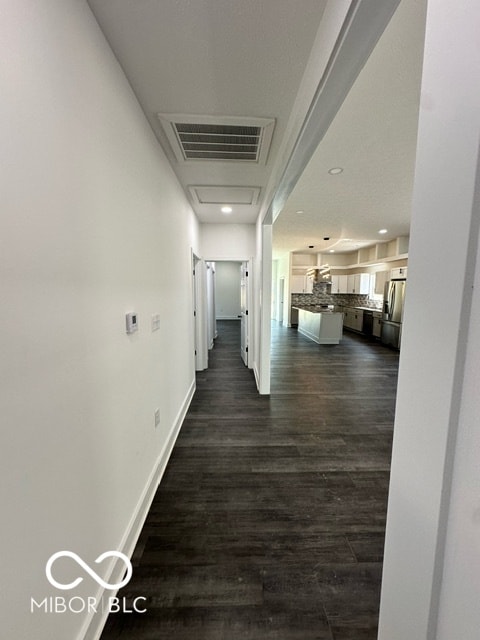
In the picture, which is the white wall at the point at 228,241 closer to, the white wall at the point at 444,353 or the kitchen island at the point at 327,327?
the kitchen island at the point at 327,327

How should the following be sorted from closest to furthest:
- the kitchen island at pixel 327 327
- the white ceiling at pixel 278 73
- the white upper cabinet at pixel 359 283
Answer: the white ceiling at pixel 278 73 → the kitchen island at pixel 327 327 → the white upper cabinet at pixel 359 283

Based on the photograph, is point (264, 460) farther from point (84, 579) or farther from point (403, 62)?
point (403, 62)

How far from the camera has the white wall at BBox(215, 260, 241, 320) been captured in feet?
33.6

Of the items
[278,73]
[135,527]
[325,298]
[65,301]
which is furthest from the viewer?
[325,298]

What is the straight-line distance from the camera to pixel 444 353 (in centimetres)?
50

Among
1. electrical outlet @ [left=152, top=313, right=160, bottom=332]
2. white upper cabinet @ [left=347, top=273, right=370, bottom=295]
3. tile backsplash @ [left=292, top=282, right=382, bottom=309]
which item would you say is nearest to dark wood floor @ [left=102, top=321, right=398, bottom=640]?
electrical outlet @ [left=152, top=313, right=160, bottom=332]

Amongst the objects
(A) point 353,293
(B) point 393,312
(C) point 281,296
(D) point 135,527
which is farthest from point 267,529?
(C) point 281,296

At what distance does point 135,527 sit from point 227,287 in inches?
361

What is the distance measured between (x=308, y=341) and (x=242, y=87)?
6392 mm

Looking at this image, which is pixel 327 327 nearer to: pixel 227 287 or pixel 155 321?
pixel 227 287

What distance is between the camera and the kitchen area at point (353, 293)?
6344 millimetres

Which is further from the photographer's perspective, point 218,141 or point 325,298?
point 325,298

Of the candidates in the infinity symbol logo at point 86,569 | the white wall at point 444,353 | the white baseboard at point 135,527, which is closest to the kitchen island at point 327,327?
the white baseboard at point 135,527

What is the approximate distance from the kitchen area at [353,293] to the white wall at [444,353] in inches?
239
